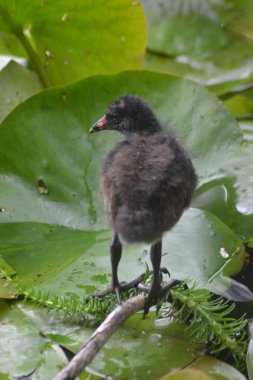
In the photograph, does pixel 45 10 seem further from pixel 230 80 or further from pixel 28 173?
pixel 230 80

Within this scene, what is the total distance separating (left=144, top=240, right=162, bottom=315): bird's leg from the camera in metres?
2.06

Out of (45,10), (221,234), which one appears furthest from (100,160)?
(45,10)

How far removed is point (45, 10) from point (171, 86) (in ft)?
2.05

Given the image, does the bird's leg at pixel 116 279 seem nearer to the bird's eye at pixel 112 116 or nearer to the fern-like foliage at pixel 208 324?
the fern-like foliage at pixel 208 324

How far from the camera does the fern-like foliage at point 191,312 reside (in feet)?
6.78

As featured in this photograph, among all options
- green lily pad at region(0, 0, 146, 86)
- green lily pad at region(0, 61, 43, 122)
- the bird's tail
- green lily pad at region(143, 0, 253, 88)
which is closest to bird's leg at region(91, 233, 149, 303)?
the bird's tail

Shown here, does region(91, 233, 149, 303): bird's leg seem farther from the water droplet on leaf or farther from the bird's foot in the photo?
the water droplet on leaf

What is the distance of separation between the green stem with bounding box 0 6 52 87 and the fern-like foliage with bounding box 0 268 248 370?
1.19 m

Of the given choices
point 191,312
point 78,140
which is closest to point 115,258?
point 191,312

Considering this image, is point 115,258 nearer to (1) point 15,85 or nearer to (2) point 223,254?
(2) point 223,254

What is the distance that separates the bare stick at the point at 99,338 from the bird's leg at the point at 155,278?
0.07ft

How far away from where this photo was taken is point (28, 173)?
8.64 ft

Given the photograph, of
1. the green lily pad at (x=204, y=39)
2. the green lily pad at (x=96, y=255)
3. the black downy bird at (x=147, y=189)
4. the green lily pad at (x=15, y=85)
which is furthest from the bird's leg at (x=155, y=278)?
the green lily pad at (x=204, y=39)

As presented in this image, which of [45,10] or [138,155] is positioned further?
[45,10]
